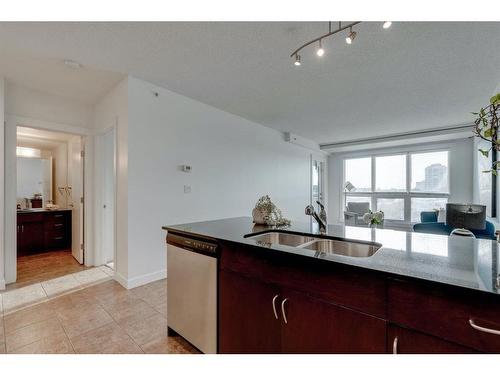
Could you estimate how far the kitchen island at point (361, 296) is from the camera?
2.57ft

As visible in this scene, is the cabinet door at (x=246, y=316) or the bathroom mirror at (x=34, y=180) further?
the bathroom mirror at (x=34, y=180)

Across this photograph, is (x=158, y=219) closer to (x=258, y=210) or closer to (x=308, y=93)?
(x=258, y=210)

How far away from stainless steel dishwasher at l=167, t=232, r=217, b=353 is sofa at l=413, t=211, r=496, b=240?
309cm

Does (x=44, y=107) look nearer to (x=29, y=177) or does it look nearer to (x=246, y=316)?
(x=29, y=177)

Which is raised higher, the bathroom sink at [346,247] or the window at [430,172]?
the window at [430,172]

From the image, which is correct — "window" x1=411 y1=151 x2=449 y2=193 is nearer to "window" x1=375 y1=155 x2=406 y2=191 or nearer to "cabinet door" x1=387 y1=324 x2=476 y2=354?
"window" x1=375 y1=155 x2=406 y2=191

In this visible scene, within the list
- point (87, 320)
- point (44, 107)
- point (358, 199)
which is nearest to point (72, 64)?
point (44, 107)

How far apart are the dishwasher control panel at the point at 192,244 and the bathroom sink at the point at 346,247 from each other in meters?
0.63

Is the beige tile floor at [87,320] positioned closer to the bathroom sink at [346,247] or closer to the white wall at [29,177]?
the bathroom sink at [346,247]

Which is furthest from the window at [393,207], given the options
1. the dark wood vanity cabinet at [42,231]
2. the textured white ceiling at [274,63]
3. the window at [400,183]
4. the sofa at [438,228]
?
the dark wood vanity cabinet at [42,231]

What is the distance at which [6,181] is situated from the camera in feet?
9.60

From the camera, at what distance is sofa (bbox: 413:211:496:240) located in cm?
320

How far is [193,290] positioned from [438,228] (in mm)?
4052

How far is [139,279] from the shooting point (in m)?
2.91
